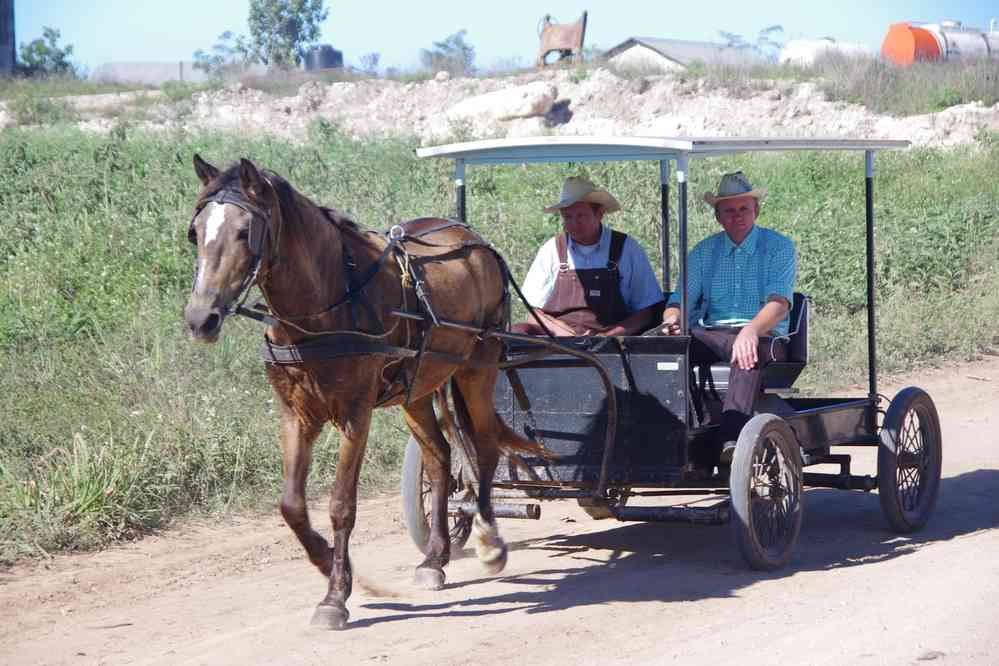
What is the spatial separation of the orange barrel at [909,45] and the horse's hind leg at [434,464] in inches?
1081

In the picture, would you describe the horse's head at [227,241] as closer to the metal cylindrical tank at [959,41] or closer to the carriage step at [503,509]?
the carriage step at [503,509]

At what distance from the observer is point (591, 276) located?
6832mm

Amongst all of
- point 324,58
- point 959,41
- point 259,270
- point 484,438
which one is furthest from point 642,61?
point 259,270

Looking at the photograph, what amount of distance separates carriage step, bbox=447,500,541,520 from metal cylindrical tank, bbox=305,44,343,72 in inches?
1407

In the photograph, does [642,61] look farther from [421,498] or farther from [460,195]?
[421,498]

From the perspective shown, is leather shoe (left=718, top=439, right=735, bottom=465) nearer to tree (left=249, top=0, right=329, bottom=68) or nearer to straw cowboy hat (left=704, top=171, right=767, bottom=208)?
straw cowboy hat (left=704, top=171, right=767, bottom=208)

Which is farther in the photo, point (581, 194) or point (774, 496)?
point (581, 194)

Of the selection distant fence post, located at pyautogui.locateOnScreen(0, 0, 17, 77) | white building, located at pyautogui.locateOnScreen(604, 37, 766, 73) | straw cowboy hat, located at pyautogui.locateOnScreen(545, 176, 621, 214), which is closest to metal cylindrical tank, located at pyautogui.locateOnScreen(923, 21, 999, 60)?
white building, located at pyautogui.locateOnScreen(604, 37, 766, 73)

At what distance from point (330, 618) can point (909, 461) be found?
11.9 feet

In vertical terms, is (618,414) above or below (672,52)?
below

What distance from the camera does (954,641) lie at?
4754 mm

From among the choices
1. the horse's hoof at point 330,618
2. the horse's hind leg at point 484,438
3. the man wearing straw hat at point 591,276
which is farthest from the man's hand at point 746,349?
the horse's hoof at point 330,618

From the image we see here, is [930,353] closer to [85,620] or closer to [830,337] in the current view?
[830,337]

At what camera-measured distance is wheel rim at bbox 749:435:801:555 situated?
614 centimetres
